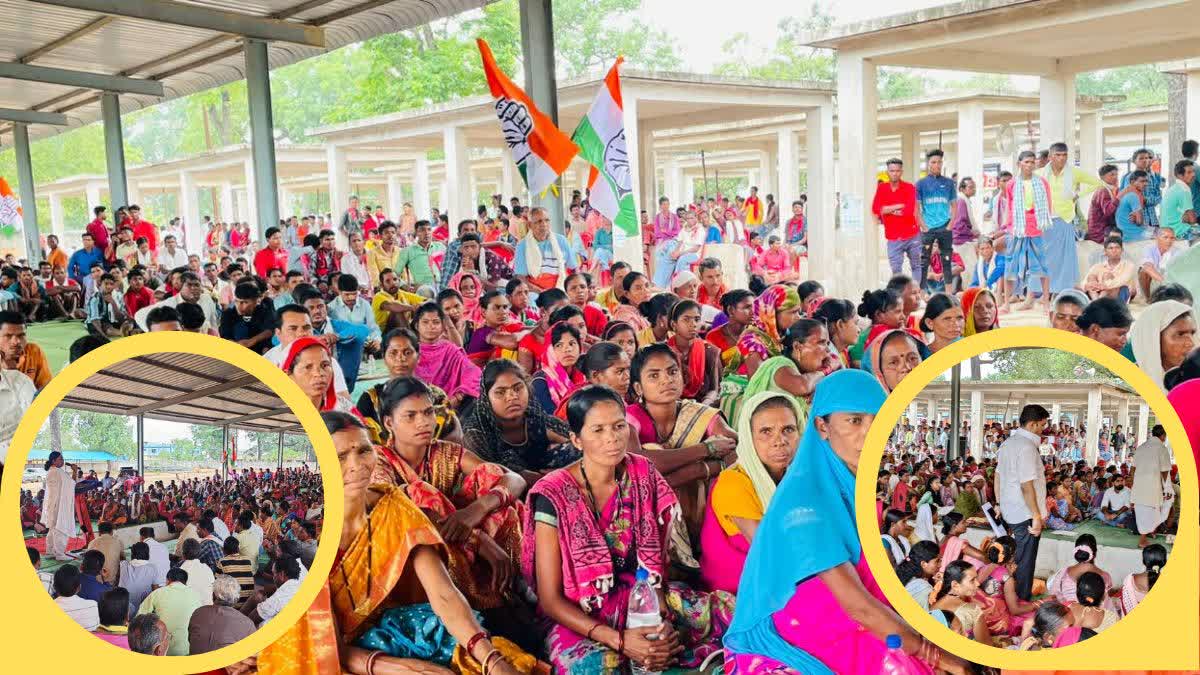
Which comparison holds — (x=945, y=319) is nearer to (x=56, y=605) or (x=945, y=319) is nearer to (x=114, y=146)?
(x=56, y=605)

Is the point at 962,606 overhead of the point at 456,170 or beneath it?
beneath

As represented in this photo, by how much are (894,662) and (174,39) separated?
41.7ft

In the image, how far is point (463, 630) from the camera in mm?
2619

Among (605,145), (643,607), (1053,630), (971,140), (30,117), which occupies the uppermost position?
(30,117)

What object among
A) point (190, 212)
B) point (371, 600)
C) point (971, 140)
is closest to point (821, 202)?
point (971, 140)

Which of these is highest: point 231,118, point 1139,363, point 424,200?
point 231,118

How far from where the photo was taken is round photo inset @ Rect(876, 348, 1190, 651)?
1948mm

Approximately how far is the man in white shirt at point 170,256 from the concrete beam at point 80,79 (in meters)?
2.12

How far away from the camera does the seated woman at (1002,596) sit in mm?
1976

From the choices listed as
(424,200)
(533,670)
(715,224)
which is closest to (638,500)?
(533,670)

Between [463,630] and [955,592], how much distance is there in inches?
47.2

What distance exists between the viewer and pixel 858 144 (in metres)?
10.9

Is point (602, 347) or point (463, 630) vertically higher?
point (602, 347)

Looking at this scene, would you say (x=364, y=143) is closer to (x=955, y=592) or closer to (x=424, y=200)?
(x=424, y=200)
